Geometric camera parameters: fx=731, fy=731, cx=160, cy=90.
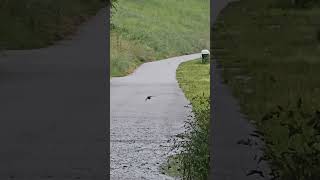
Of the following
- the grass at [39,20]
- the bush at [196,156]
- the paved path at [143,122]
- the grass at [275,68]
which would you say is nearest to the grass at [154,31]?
the grass at [39,20]

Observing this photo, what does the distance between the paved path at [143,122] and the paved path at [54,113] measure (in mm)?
184

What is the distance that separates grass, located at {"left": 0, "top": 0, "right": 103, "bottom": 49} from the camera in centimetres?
1240

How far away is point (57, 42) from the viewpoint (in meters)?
12.7

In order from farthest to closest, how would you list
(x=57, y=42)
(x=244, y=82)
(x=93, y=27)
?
1. (x=93, y=27)
2. (x=57, y=42)
3. (x=244, y=82)

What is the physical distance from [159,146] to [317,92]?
1.80m

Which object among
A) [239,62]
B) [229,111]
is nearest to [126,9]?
[239,62]

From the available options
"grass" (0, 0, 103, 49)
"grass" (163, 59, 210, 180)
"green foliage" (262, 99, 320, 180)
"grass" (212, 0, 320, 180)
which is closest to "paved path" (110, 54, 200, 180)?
"grass" (163, 59, 210, 180)

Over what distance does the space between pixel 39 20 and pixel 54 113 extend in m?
7.42

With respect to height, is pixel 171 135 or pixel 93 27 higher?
pixel 93 27

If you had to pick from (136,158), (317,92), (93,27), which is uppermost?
(93,27)

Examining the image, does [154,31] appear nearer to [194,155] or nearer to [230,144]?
[230,144]

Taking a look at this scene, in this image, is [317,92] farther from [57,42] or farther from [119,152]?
[57,42]

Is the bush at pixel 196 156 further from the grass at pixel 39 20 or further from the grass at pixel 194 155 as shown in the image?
the grass at pixel 39 20

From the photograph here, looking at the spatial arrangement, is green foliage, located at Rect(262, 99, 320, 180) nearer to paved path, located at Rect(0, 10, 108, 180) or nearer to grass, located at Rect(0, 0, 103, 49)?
paved path, located at Rect(0, 10, 108, 180)
